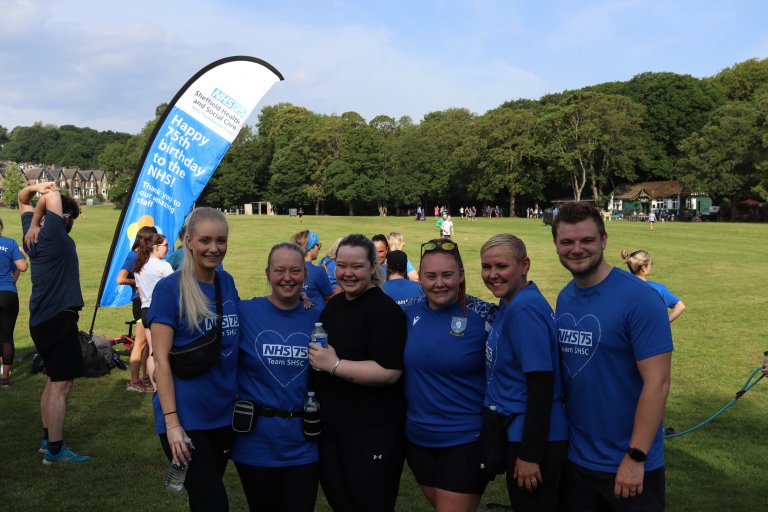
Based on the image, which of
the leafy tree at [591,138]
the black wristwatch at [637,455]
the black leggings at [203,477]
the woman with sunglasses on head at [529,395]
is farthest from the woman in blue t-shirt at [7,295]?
the leafy tree at [591,138]

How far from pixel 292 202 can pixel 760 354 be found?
84.0 m

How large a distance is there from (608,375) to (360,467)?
1.38 m

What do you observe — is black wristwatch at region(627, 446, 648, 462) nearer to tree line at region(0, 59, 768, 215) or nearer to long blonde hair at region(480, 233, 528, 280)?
long blonde hair at region(480, 233, 528, 280)

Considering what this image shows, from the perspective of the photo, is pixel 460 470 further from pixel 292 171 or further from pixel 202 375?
pixel 292 171

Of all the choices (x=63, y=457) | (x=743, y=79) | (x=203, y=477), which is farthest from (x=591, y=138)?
(x=203, y=477)

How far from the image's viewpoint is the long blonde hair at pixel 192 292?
133 inches

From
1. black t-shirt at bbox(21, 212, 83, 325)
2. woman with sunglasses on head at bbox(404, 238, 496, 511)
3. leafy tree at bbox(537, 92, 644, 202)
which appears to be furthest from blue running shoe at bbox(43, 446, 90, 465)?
leafy tree at bbox(537, 92, 644, 202)

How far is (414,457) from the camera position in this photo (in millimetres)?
3619

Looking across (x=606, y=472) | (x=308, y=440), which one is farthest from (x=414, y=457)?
(x=606, y=472)

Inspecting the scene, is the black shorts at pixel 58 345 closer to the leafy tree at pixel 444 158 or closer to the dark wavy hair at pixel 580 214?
the dark wavy hair at pixel 580 214

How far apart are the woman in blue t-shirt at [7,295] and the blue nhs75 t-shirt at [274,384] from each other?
6.34 metres

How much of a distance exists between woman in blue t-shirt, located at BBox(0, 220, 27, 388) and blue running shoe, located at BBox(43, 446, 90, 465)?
3.02 m

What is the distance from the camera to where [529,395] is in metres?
3.13

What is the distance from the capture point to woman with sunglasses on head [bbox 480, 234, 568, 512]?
10.2ft
